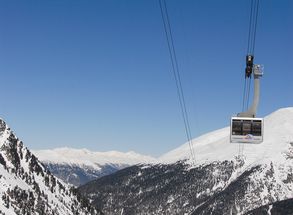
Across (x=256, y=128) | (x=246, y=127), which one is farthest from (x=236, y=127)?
(x=256, y=128)

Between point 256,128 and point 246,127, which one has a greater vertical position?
point 246,127

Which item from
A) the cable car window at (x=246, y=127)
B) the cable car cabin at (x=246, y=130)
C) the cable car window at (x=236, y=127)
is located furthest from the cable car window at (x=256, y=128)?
the cable car window at (x=236, y=127)

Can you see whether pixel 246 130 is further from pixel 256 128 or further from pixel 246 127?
pixel 256 128

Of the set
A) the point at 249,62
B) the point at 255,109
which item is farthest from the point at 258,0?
the point at 255,109

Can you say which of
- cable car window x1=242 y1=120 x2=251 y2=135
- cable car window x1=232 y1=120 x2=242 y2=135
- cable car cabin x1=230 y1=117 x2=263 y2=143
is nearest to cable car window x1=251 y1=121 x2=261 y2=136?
cable car cabin x1=230 y1=117 x2=263 y2=143

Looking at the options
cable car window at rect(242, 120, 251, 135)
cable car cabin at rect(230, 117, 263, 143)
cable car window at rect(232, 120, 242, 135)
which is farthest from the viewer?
cable car window at rect(232, 120, 242, 135)

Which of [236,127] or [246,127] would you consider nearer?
[246,127]

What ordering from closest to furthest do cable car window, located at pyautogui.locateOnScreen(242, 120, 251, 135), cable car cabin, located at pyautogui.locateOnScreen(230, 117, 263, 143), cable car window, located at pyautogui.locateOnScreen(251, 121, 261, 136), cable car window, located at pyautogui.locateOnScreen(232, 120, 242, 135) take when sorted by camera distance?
cable car window, located at pyautogui.locateOnScreen(251, 121, 261, 136)
cable car cabin, located at pyautogui.locateOnScreen(230, 117, 263, 143)
cable car window, located at pyautogui.locateOnScreen(242, 120, 251, 135)
cable car window, located at pyautogui.locateOnScreen(232, 120, 242, 135)

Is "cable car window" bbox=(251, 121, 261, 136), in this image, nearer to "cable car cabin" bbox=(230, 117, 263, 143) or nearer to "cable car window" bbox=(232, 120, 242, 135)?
"cable car cabin" bbox=(230, 117, 263, 143)

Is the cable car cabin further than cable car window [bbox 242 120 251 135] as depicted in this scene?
No

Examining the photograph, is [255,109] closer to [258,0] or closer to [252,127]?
[252,127]
